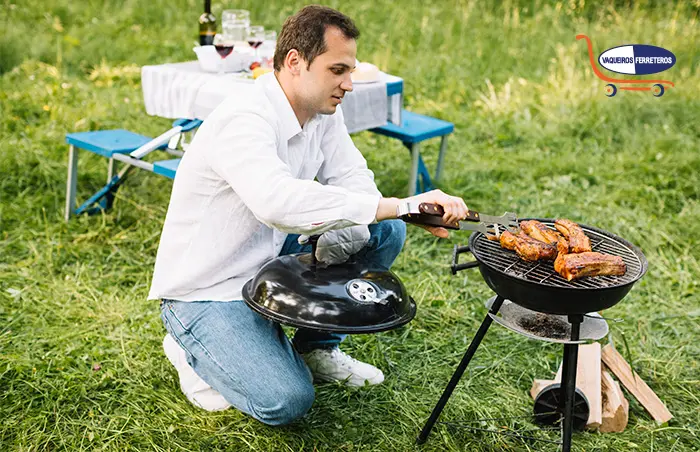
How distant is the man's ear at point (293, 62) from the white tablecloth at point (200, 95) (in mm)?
1695

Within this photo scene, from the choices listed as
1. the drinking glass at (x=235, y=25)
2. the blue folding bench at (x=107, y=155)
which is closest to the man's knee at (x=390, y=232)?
the blue folding bench at (x=107, y=155)

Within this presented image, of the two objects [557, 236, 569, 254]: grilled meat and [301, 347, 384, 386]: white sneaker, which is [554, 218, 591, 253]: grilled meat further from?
[301, 347, 384, 386]: white sneaker

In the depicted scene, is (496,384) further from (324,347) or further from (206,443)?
(206,443)

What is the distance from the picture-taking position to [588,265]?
8.50 feet

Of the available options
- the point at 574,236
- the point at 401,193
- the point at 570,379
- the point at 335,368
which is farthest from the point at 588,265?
the point at 401,193

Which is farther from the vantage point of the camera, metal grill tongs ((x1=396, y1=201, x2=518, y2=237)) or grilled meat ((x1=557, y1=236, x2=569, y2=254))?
grilled meat ((x1=557, y1=236, x2=569, y2=254))

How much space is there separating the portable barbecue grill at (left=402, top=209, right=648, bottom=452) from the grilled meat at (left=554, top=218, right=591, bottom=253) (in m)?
0.10

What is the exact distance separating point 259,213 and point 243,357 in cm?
61

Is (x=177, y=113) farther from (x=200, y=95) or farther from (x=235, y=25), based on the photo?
(x=235, y=25)

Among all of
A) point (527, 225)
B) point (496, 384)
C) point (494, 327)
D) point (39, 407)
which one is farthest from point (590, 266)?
point (39, 407)

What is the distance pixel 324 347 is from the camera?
358cm

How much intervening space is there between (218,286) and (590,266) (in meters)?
1.46

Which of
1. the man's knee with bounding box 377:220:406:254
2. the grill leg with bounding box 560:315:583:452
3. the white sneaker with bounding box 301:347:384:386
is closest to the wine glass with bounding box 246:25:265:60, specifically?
the man's knee with bounding box 377:220:406:254

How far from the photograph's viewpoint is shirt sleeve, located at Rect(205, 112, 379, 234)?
2.65 m
